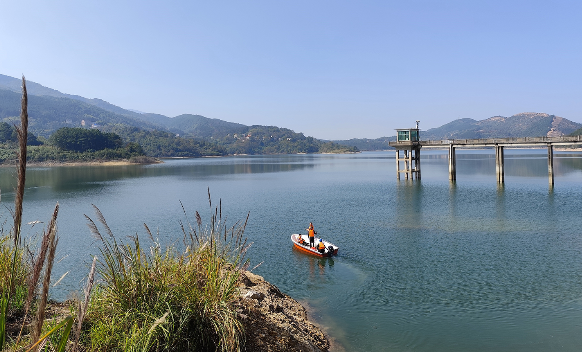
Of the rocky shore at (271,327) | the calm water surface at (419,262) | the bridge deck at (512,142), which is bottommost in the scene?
the calm water surface at (419,262)

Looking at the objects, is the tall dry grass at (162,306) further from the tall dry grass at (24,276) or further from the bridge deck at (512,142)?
the bridge deck at (512,142)

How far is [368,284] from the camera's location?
536 inches

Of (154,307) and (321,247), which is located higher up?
(154,307)

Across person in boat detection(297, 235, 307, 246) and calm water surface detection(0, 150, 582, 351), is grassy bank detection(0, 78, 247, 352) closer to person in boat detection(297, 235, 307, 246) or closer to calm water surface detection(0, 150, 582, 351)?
calm water surface detection(0, 150, 582, 351)

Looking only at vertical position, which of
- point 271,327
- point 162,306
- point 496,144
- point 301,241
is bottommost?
point 301,241

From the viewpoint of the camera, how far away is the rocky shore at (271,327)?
18.9 ft

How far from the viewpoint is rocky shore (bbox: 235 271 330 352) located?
5.77 meters

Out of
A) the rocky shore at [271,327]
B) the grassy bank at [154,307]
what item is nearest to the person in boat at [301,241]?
the rocky shore at [271,327]

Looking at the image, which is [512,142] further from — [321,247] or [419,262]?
[321,247]

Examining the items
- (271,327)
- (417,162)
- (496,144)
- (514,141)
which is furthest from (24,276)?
(417,162)

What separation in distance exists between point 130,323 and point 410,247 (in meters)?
15.5

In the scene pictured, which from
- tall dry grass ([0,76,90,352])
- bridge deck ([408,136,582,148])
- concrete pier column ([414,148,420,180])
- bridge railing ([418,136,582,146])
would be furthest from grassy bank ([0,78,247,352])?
concrete pier column ([414,148,420,180])

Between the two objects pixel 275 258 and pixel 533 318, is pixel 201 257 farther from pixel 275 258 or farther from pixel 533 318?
pixel 275 258

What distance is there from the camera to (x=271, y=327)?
20.7 ft
